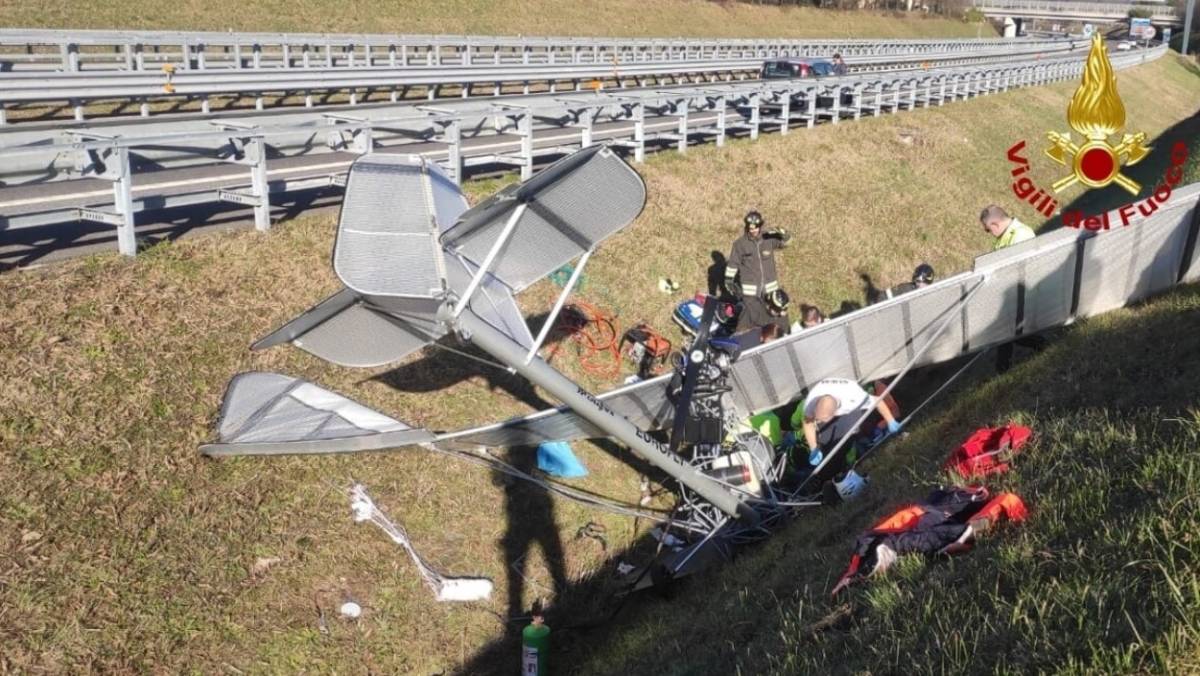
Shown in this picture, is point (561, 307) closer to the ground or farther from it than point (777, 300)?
farther from it

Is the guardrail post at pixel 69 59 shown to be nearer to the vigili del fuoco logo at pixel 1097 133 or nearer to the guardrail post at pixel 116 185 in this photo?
the guardrail post at pixel 116 185

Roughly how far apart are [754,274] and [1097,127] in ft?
15.3

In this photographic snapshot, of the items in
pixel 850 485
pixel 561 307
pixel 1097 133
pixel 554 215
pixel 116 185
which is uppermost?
pixel 1097 133

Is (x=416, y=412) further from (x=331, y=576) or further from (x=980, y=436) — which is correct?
(x=980, y=436)

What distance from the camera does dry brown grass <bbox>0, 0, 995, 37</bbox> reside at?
1214 inches

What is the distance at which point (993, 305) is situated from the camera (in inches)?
436

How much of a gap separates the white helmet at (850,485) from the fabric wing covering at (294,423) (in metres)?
3.53

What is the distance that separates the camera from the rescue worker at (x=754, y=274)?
44.1 feet

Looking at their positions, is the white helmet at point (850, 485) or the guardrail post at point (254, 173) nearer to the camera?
the white helmet at point (850, 485)

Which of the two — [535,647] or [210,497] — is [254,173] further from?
[535,647]

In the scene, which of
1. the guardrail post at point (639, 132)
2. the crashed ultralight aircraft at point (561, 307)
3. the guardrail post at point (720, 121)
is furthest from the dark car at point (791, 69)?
the crashed ultralight aircraft at point (561, 307)

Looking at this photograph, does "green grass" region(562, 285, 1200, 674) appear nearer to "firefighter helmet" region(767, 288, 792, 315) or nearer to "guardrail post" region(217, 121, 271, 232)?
"firefighter helmet" region(767, 288, 792, 315)

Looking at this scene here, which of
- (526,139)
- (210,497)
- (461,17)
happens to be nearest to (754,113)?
(526,139)

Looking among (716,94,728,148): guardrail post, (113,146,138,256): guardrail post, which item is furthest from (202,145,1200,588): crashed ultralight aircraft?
(716,94,728,148): guardrail post
